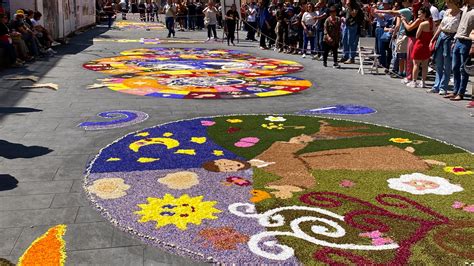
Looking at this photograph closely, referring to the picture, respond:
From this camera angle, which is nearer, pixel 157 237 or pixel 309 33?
pixel 157 237

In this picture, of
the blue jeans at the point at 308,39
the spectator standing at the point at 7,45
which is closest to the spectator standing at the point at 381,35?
the blue jeans at the point at 308,39

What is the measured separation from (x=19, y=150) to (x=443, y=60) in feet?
26.9

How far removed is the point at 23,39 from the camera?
13.6m

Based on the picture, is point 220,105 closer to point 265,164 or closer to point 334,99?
point 334,99

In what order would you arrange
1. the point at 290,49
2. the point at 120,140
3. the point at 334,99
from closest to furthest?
the point at 120,140 → the point at 334,99 → the point at 290,49

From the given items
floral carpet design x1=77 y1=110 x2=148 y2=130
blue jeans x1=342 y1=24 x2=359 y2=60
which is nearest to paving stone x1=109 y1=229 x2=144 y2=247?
floral carpet design x1=77 y1=110 x2=148 y2=130

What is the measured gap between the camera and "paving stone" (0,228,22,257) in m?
3.30

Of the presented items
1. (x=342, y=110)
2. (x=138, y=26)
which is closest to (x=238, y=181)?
(x=342, y=110)

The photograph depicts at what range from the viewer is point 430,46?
9.53m

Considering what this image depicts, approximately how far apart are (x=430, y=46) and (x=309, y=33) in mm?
6412

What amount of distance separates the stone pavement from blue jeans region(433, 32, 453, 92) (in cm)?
37

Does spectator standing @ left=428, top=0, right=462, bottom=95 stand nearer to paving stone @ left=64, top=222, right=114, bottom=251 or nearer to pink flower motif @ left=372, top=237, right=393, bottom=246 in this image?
pink flower motif @ left=372, top=237, right=393, bottom=246

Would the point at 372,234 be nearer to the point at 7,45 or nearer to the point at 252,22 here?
the point at 7,45

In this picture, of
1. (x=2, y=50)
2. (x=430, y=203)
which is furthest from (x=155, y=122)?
(x=2, y=50)
